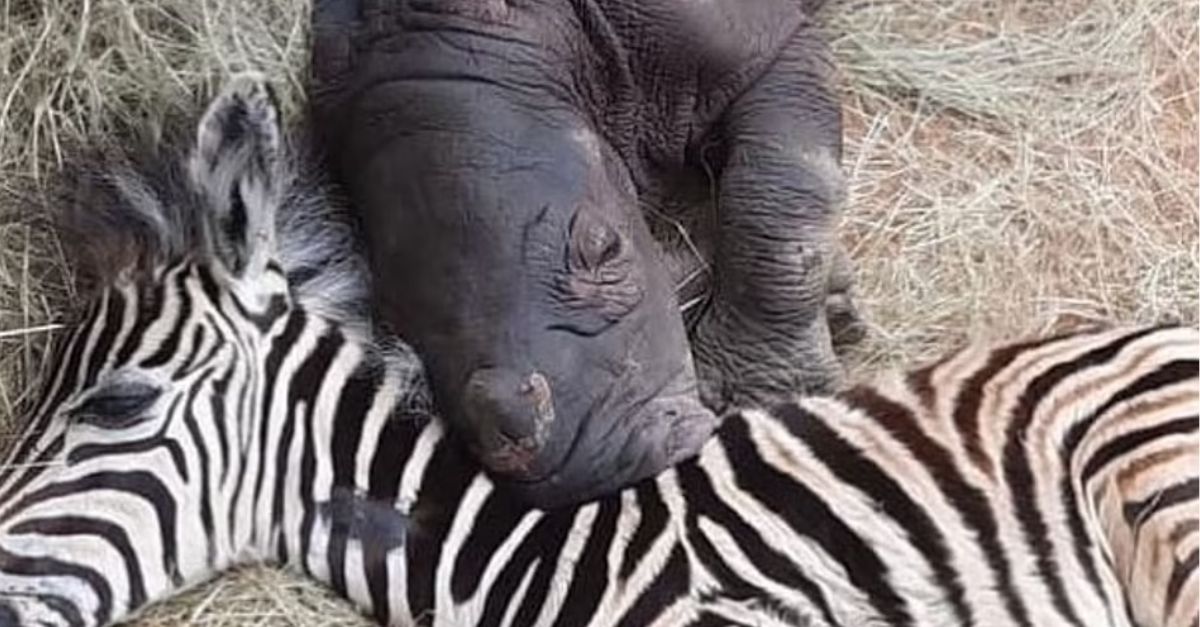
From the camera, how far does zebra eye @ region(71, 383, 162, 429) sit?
10.6ft

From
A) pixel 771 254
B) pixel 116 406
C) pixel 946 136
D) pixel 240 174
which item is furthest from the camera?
pixel 946 136

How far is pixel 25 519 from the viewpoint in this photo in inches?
126

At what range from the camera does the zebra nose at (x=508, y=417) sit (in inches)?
130

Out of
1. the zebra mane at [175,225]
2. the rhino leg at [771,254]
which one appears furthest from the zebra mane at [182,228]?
the rhino leg at [771,254]

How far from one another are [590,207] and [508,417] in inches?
13.2

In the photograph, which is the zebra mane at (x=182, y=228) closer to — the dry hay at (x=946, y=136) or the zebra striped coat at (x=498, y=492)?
the zebra striped coat at (x=498, y=492)

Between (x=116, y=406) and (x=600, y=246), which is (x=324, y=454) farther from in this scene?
(x=600, y=246)

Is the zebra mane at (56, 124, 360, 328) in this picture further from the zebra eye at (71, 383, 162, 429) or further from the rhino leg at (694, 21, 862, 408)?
the rhino leg at (694, 21, 862, 408)

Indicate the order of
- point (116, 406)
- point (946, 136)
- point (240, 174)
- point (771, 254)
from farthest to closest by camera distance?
1. point (946, 136)
2. point (771, 254)
3. point (240, 174)
4. point (116, 406)

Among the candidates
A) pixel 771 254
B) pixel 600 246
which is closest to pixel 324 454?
pixel 600 246

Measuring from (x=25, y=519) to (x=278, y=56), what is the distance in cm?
101

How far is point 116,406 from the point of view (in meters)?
3.24

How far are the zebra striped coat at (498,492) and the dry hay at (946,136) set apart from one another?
0.40 metres

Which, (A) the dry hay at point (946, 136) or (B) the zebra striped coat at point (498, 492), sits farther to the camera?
(A) the dry hay at point (946, 136)
